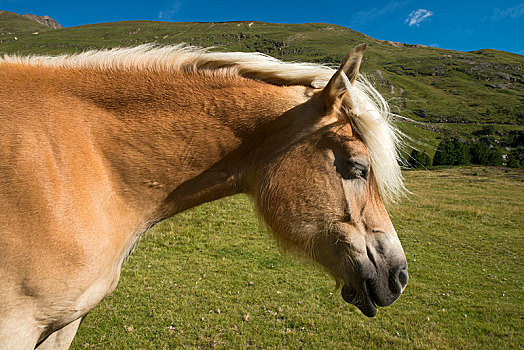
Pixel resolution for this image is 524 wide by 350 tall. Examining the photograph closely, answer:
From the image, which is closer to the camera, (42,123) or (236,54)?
(42,123)

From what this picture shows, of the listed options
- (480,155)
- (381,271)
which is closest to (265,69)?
(381,271)

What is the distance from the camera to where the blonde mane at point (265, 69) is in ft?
7.18

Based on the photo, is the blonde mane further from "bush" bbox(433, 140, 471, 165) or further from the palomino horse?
"bush" bbox(433, 140, 471, 165)

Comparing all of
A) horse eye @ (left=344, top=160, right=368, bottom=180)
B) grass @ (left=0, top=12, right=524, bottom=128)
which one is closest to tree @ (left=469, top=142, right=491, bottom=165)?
grass @ (left=0, top=12, right=524, bottom=128)

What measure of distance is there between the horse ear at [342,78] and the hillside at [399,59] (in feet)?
308

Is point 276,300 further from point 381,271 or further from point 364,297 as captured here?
point 381,271

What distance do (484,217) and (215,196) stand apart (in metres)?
18.5

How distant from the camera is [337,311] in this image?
6.37 m

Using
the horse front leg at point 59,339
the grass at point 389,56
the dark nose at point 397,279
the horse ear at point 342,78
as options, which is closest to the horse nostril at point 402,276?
the dark nose at point 397,279

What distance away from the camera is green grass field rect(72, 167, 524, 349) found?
5395 millimetres

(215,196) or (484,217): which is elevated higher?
(215,196)

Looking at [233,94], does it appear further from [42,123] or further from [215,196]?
[42,123]

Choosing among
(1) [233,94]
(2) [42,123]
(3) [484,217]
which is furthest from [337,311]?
(3) [484,217]

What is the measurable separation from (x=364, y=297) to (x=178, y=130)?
1.85m
